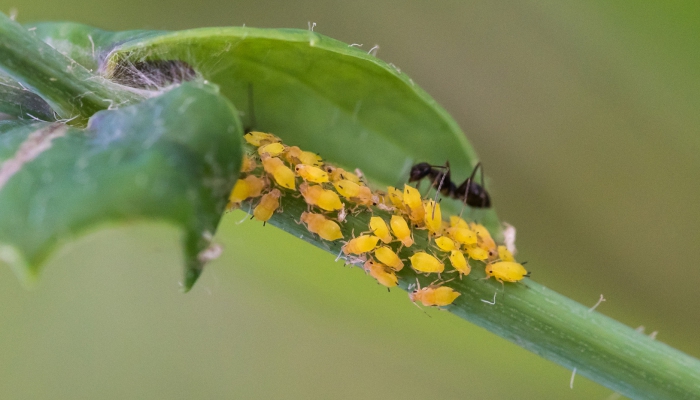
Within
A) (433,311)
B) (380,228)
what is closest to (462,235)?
(380,228)

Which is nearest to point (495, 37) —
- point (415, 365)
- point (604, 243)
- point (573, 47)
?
point (573, 47)

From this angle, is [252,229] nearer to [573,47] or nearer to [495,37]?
[495,37]

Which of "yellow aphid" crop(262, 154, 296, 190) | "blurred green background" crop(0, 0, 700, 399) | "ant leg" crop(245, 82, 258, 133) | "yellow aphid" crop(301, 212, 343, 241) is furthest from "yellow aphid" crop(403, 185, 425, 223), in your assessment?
"blurred green background" crop(0, 0, 700, 399)

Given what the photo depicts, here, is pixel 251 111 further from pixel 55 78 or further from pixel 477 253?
pixel 477 253

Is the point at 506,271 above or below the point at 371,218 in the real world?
above

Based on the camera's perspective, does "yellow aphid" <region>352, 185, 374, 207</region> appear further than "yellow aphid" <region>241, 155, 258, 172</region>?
Yes

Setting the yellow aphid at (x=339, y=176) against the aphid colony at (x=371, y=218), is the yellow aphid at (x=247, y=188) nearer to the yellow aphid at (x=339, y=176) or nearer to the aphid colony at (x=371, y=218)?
the aphid colony at (x=371, y=218)

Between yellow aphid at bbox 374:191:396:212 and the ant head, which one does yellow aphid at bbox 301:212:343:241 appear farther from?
the ant head
